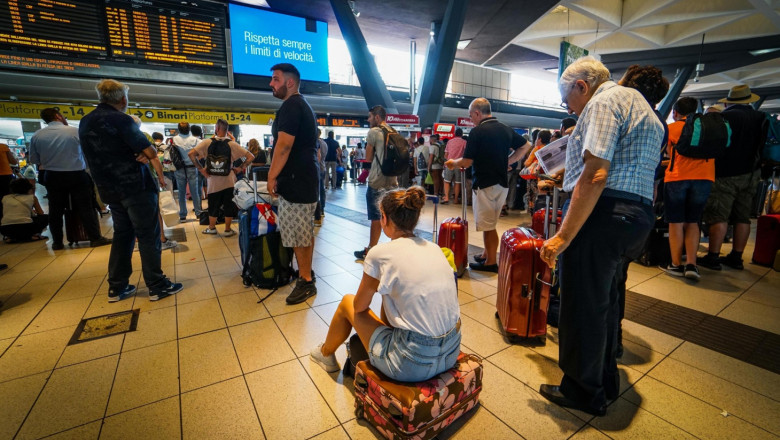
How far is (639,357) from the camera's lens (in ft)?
6.82

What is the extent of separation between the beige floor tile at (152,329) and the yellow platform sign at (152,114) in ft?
20.7

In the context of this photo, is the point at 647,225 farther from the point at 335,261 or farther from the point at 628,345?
the point at 335,261

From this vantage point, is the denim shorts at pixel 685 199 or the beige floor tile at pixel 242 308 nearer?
the beige floor tile at pixel 242 308

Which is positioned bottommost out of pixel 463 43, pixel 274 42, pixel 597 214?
pixel 597 214

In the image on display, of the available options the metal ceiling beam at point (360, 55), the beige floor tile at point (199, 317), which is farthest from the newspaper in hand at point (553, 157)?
the metal ceiling beam at point (360, 55)

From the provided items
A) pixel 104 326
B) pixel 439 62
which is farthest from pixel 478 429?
pixel 439 62

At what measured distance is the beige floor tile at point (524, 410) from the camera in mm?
1524

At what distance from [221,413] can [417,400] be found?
3.32 ft

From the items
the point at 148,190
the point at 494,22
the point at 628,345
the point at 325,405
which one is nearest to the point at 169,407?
the point at 325,405

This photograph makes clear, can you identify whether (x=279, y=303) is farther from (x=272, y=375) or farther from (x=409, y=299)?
(x=409, y=299)

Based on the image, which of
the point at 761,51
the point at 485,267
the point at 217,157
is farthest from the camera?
the point at 761,51

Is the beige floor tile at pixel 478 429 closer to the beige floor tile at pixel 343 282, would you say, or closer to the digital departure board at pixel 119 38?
the beige floor tile at pixel 343 282

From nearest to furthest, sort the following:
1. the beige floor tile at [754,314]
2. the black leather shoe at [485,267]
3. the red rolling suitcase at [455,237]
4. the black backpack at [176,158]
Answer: the beige floor tile at [754,314] → the red rolling suitcase at [455,237] → the black leather shoe at [485,267] → the black backpack at [176,158]

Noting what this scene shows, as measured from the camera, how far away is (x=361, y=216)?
6.91 meters
